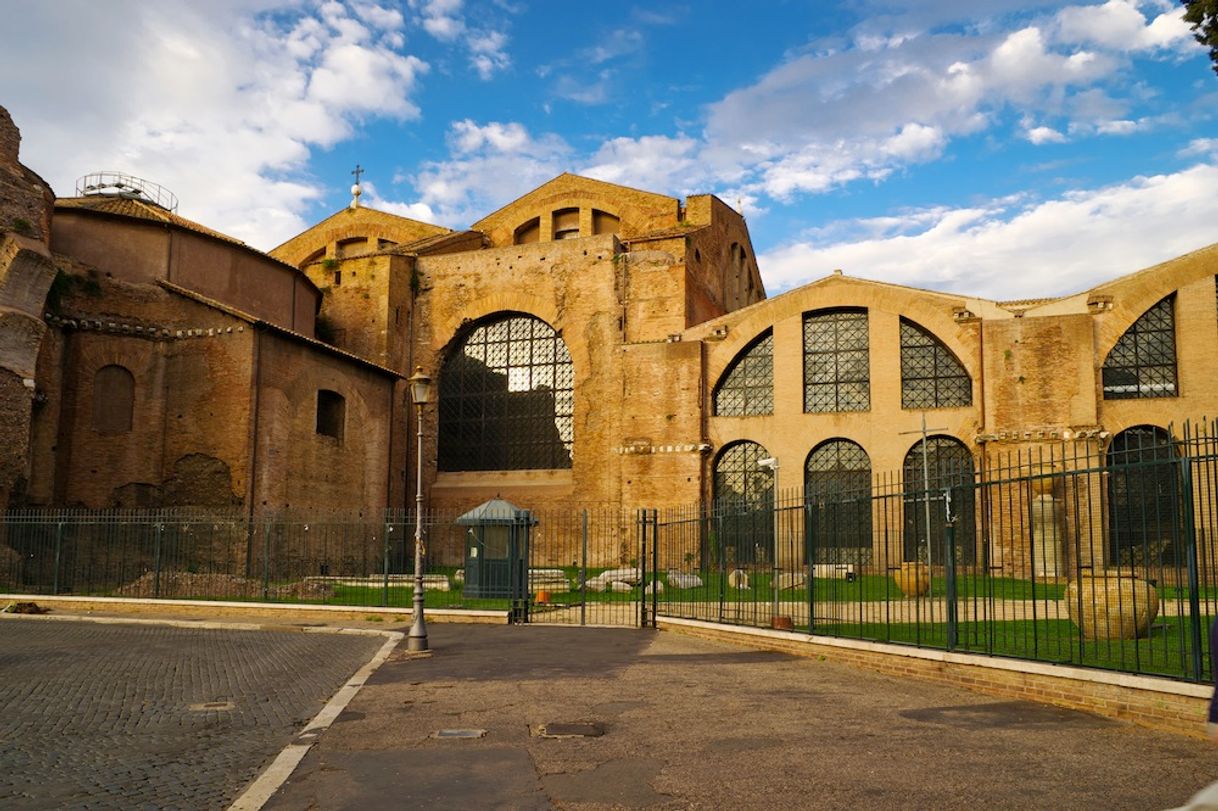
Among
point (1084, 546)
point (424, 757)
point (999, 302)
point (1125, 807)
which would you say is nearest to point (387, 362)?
point (999, 302)

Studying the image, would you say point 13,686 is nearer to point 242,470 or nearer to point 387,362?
point 242,470

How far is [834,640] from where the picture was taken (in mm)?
10477

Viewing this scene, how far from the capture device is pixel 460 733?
6938mm

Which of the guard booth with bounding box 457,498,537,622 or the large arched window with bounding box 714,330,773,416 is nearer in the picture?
the guard booth with bounding box 457,498,537,622

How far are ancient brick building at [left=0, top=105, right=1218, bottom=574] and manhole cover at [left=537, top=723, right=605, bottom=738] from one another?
12.5m

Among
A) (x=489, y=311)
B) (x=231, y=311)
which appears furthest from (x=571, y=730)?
(x=489, y=311)

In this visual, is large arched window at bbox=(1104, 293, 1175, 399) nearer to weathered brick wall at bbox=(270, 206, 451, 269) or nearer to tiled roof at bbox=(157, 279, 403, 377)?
tiled roof at bbox=(157, 279, 403, 377)

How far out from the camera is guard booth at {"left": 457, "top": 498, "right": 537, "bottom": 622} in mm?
16406

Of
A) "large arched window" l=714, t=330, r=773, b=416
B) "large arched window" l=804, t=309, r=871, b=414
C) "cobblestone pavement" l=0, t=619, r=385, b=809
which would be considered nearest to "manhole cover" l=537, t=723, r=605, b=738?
"cobblestone pavement" l=0, t=619, r=385, b=809

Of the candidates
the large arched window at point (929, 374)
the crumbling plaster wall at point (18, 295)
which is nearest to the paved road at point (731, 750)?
the crumbling plaster wall at point (18, 295)

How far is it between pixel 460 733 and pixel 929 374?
21256 mm

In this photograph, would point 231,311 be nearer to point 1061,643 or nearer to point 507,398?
point 507,398

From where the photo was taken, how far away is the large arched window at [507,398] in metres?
30.9

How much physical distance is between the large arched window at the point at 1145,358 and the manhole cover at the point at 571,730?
20.8m
